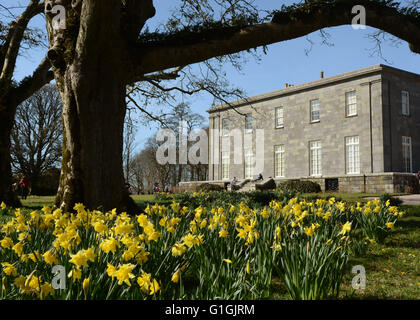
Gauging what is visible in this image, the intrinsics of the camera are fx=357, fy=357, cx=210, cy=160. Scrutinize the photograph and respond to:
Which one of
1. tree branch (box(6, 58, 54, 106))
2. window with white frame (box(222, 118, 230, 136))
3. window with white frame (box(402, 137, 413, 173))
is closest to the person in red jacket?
tree branch (box(6, 58, 54, 106))

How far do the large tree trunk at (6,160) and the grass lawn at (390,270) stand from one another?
12.0 m

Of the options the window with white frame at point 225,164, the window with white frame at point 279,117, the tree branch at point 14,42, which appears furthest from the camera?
the window with white frame at point 225,164

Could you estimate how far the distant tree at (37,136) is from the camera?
33844 mm

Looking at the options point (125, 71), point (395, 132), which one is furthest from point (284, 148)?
point (125, 71)

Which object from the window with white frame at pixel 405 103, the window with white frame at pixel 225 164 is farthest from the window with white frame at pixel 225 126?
the window with white frame at pixel 405 103

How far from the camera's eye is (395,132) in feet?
82.4

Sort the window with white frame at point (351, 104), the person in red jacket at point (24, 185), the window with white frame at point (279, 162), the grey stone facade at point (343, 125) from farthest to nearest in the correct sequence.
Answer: the window with white frame at point (279, 162) < the window with white frame at point (351, 104) < the grey stone facade at point (343, 125) < the person in red jacket at point (24, 185)

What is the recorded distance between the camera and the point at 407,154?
85.3 feet

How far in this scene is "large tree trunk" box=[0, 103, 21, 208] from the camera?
1295 centimetres

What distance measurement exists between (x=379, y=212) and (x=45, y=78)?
12.6 m

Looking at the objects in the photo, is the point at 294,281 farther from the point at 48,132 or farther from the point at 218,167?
the point at 48,132

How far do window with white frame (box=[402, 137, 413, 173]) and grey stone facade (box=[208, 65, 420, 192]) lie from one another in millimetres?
286

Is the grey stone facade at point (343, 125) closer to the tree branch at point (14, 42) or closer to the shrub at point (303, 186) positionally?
the shrub at point (303, 186)

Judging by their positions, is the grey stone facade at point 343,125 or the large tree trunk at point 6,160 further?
the grey stone facade at point 343,125
